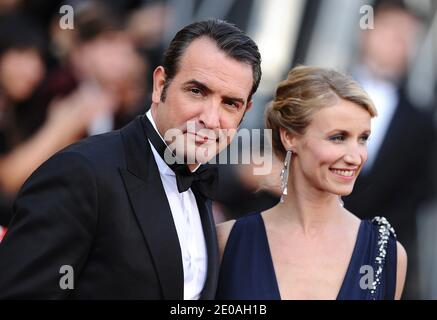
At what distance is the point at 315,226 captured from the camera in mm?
3047

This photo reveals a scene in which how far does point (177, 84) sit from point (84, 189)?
0.54 m

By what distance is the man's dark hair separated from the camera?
2555mm

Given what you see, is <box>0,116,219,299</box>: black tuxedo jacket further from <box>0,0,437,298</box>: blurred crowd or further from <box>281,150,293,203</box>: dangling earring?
<box>0,0,437,298</box>: blurred crowd

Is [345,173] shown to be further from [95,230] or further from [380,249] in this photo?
[95,230]

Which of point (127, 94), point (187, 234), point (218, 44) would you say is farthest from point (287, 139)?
point (127, 94)

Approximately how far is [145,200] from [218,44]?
2.00 feet

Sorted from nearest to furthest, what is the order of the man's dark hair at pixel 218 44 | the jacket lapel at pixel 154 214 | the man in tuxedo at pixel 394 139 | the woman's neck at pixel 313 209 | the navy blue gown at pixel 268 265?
the jacket lapel at pixel 154 214 → the man's dark hair at pixel 218 44 → the navy blue gown at pixel 268 265 → the woman's neck at pixel 313 209 → the man in tuxedo at pixel 394 139

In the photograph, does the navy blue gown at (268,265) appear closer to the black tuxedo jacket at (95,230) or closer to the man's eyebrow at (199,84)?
the black tuxedo jacket at (95,230)

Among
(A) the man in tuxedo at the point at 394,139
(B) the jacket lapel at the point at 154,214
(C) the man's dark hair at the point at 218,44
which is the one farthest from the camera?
(A) the man in tuxedo at the point at 394,139

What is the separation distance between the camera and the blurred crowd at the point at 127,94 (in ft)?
14.5

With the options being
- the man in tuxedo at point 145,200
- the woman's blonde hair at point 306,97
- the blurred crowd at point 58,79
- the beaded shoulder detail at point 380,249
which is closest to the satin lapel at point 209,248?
the man in tuxedo at point 145,200

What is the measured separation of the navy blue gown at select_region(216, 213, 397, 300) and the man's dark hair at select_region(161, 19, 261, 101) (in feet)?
2.34

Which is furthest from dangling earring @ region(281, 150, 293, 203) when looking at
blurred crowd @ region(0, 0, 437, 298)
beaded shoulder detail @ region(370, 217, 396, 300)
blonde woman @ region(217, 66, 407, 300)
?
blurred crowd @ region(0, 0, 437, 298)

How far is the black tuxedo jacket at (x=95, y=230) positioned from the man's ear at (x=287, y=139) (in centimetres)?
82
